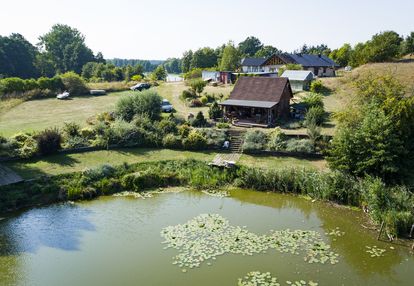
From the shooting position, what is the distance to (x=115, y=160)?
2445 cm

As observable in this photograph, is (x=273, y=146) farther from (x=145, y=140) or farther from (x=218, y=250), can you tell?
(x=218, y=250)

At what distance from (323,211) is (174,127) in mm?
14488

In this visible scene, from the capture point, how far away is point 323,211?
60.8ft

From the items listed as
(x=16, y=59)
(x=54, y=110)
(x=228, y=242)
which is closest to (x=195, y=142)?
(x=228, y=242)

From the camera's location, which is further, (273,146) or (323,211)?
(273,146)

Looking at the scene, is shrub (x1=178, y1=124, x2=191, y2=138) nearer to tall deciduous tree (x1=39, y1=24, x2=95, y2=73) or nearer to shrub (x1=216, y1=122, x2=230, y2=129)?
shrub (x1=216, y1=122, x2=230, y2=129)

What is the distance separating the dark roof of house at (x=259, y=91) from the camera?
31938 mm

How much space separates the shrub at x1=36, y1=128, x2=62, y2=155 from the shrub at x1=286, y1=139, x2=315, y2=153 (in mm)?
15972

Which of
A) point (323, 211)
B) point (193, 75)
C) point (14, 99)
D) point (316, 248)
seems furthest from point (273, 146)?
point (193, 75)

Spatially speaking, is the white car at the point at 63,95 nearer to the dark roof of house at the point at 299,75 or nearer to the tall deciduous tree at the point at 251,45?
the dark roof of house at the point at 299,75

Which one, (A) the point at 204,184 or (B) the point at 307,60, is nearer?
(A) the point at 204,184

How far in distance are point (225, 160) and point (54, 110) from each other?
76.5 ft

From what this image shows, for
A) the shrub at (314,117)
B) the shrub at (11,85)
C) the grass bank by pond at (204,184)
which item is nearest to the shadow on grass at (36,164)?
the grass bank by pond at (204,184)

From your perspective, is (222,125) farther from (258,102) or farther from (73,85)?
(73,85)
